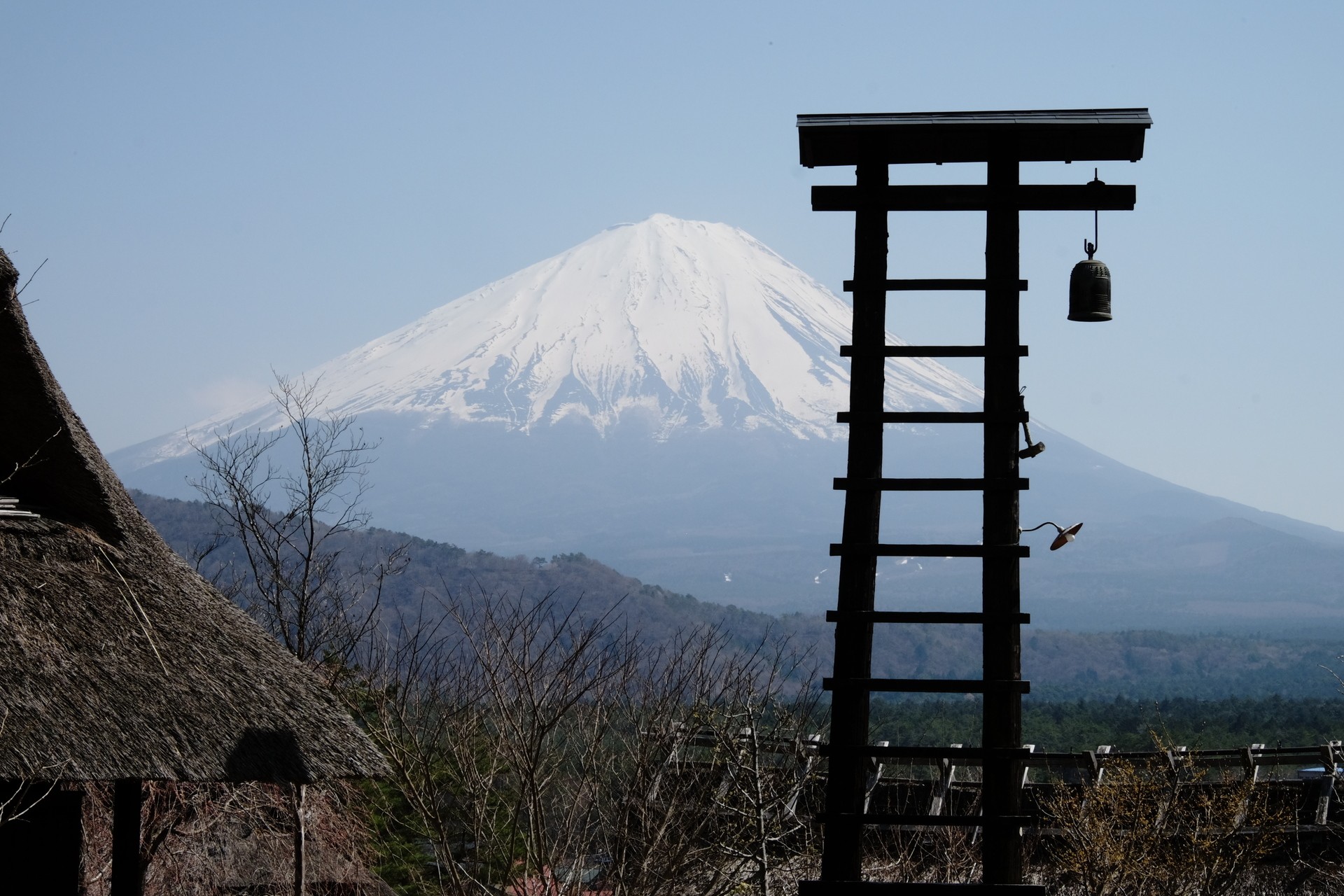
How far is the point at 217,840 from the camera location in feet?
48.1

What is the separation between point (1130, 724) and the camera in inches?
1661

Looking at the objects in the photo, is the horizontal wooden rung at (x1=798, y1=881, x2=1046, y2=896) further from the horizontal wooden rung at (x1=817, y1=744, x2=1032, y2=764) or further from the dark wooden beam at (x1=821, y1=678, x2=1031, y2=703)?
the dark wooden beam at (x1=821, y1=678, x2=1031, y2=703)

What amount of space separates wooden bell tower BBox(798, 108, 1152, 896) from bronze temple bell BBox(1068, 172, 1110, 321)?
0.39m

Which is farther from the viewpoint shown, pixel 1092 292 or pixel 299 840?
pixel 299 840

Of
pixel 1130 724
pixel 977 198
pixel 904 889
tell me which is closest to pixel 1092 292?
pixel 977 198

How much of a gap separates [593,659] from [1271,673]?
4728 inches

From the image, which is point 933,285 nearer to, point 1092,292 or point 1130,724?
point 1092,292

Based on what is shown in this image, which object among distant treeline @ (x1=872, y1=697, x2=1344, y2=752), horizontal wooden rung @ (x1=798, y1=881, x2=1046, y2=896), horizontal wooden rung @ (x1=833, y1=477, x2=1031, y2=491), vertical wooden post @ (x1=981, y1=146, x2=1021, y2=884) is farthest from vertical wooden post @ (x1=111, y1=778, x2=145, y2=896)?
distant treeline @ (x1=872, y1=697, x2=1344, y2=752)

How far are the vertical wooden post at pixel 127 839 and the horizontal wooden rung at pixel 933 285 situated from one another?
4.47 metres

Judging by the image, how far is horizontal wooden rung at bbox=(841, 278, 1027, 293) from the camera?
6.36 meters

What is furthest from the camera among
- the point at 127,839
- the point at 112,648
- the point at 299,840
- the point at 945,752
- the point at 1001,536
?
the point at 299,840

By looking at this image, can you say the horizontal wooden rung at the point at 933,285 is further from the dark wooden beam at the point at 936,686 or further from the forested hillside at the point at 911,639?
the forested hillside at the point at 911,639

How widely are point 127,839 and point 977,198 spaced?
5.35m

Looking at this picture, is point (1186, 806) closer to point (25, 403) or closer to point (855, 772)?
point (855, 772)
